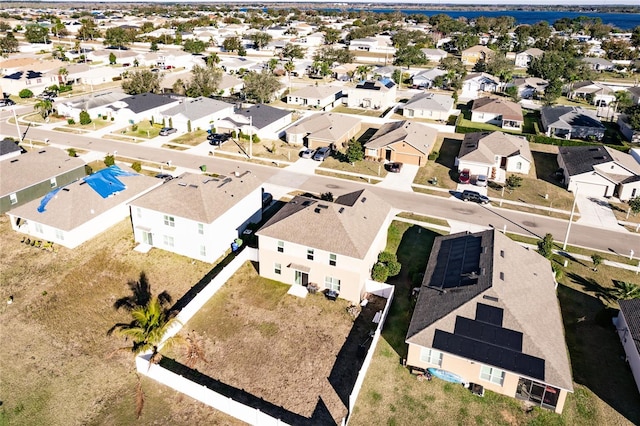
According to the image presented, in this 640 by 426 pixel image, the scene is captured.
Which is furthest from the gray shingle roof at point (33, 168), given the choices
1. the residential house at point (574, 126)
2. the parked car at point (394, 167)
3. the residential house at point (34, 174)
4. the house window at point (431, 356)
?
the residential house at point (574, 126)

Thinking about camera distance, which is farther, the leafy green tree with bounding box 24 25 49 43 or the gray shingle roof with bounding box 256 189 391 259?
the leafy green tree with bounding box 24 25 49 43

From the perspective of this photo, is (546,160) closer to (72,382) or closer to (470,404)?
(470,404)

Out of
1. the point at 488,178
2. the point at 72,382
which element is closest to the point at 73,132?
the point at 72,382

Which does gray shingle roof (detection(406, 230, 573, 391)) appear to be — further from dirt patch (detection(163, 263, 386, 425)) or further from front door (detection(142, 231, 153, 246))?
front door (detection(142, 231, 153, 246))

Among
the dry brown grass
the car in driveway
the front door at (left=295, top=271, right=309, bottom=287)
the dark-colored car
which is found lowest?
the dry brown grass

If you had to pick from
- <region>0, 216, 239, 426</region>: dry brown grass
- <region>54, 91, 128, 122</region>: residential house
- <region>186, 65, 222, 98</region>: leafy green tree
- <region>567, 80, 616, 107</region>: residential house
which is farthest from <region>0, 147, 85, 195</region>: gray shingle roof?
<region>567, 80, 616, 107</region>: residential house

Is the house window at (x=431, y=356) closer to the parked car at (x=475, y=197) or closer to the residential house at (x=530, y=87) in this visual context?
the parked car at (x=475, y=197)
